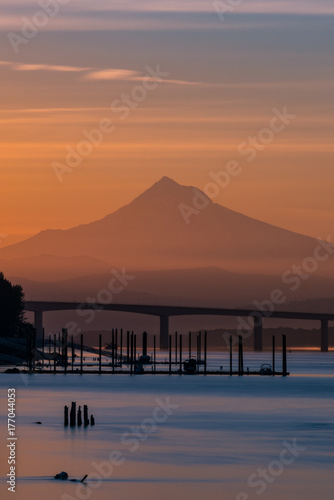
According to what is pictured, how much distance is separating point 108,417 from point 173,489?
3013cm

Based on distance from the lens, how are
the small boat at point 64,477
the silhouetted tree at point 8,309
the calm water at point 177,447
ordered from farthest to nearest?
the silhouetted tree at point 8,309 → the small boat at point 64,477 → the calm water at point 177,447

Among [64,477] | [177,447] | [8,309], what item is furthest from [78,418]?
[8,309]

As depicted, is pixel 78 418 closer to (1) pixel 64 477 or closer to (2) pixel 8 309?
(1) pixel 64 477

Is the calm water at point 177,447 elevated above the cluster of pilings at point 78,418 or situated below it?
below

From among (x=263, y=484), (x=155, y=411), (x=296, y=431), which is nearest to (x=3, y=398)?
(x=155, y=411)

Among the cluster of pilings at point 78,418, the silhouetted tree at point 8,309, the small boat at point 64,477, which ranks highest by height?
the silhouetted tree at point 8,309

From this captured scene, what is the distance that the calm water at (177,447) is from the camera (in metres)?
46.2

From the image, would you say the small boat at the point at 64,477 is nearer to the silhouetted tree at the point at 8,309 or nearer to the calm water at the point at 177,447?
the calm water at the point at 177,447

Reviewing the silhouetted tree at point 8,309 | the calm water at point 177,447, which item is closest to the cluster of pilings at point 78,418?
the calm water at point 177,447

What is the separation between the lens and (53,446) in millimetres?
56781

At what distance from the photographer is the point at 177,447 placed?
58.9m

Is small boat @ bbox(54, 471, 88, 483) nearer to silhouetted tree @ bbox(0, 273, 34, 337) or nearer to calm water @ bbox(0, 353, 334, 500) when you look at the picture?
calm water @ bbox(0, 353, 334, 500)

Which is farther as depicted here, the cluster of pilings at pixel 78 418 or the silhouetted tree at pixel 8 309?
the silhouetted tree at pixel 8 309

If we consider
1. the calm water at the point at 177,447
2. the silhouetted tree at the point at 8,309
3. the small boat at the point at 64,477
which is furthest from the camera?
the silhouetted tree at the point at 8,309
